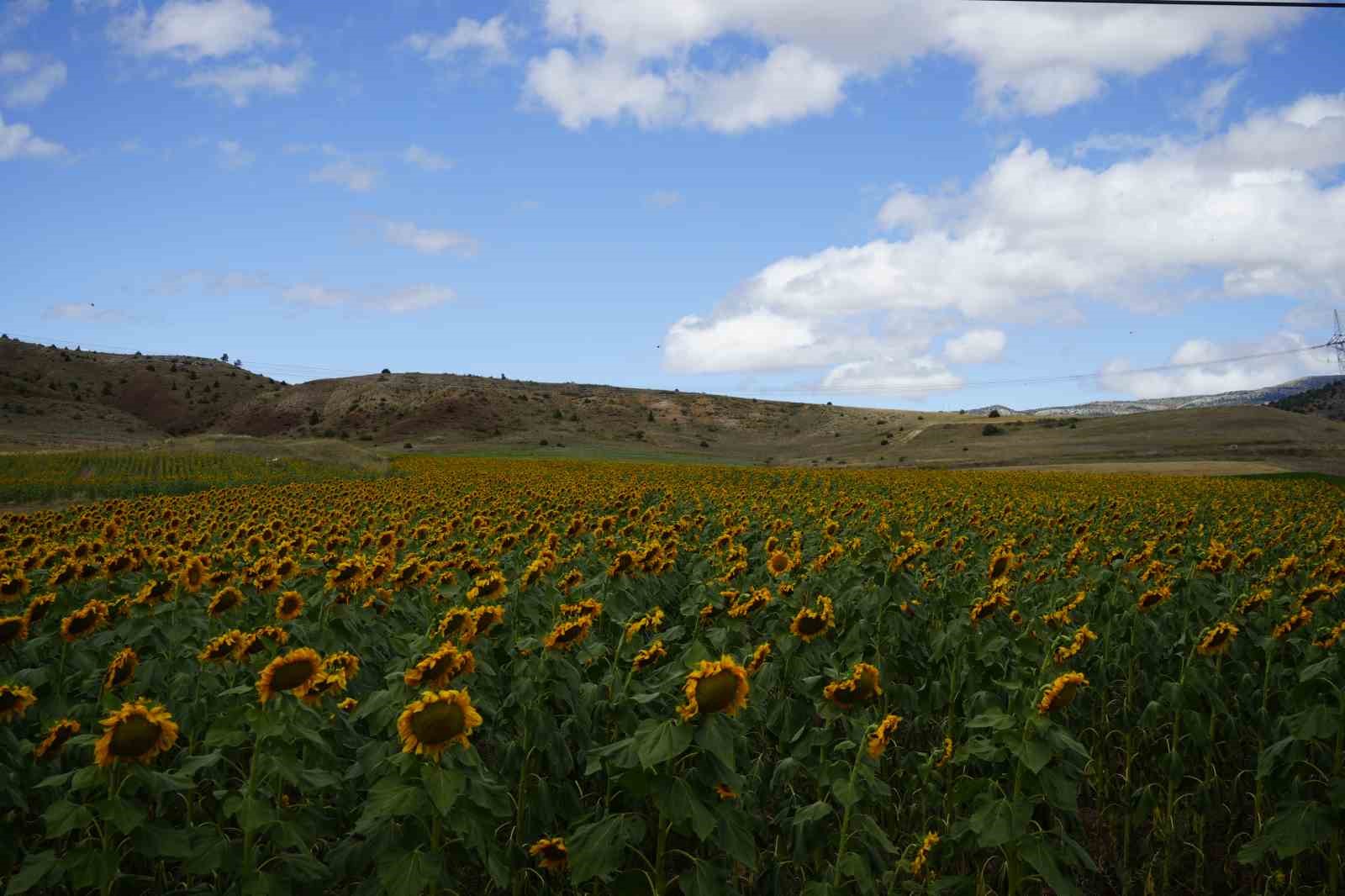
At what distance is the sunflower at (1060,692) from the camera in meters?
3.88

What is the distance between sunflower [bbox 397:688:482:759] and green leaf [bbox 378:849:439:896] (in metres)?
0.42

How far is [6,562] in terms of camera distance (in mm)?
7074

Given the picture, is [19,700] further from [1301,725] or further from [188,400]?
[188,400]

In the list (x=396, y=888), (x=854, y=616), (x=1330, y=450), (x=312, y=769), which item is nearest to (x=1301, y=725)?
(x=854, y=616)

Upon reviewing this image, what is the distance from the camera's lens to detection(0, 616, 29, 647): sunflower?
4.93 meters

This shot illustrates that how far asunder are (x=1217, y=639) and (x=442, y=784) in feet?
16.6

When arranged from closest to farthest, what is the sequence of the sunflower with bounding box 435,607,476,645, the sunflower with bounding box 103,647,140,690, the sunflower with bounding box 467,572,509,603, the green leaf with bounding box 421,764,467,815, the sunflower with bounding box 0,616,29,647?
the green leaf with bounding box 421,764,467,815
the sunflower with bounding box 103,647,140,690
the sunflower with bounding box 435,607,476,645
the sunflower with bounding box 0,616,29,647
the sunflower with bounding box 467,572,509,603

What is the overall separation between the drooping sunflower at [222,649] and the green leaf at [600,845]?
2.35 m

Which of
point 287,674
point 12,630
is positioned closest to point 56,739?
point 287,674

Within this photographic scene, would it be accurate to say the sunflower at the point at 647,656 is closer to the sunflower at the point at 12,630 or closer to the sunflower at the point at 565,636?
the sunflower at the point at 565,636

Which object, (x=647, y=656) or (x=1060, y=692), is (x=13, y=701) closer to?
(x=647, y=656)

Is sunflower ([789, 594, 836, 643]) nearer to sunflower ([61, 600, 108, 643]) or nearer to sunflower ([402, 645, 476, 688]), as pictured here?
sunflower ([402, 645, 476, 688])

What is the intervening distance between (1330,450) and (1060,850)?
7126 centimetres

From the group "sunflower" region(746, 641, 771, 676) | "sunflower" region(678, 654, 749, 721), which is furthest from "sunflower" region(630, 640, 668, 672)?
"sunflower" region(678, 654, 749, 721)
